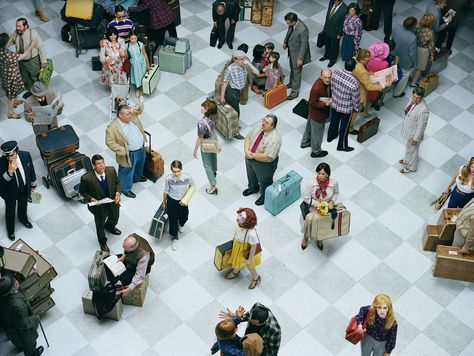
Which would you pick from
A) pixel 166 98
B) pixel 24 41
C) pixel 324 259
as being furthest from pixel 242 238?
pixel 24 41

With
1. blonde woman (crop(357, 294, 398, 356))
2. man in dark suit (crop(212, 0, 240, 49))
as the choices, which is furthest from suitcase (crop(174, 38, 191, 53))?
blonde woman (crop(357, 294, 398, 356))

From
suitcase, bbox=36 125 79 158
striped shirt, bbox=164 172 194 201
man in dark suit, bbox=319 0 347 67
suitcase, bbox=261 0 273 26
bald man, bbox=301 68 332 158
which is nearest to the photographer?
striped shirt, bbox=164 172 194 201

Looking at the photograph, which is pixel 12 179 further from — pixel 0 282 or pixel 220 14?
pixel 220 14

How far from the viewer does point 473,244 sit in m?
9.41

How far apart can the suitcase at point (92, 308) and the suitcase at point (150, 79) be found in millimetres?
4421

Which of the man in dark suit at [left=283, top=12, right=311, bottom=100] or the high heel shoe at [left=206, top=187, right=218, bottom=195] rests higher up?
the man in dark suit at [left=283, top=12, right=311, bottom=100]

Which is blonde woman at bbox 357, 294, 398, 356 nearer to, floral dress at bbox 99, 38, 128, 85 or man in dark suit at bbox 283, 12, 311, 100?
man in dark suit at bbox 283, 12, 311, 100

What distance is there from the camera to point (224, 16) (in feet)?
43.1

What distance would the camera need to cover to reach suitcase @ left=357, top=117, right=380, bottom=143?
1169 centimetres

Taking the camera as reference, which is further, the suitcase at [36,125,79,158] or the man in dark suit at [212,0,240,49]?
the man in dark suit at [212,0,240,49]

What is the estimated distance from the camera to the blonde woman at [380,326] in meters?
7.50

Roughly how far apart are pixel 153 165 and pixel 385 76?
407 cm

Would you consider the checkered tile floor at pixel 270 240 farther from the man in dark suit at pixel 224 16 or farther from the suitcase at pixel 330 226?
the suitcase at pixel 330 226

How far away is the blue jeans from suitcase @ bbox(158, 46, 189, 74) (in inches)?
111
